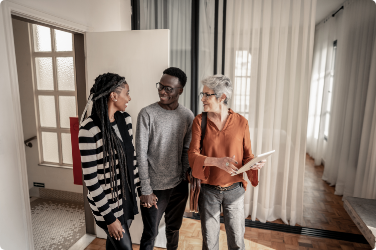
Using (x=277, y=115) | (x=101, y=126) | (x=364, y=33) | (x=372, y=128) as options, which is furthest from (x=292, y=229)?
(x=364, y=33)

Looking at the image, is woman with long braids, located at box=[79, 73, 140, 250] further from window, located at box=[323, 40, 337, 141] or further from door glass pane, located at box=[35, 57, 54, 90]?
window, located at box=[323, 40, 337, 141]

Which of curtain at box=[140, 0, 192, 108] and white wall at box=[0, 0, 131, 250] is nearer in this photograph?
white wall at box=[0, 0, 131, 250]

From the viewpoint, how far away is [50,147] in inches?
123

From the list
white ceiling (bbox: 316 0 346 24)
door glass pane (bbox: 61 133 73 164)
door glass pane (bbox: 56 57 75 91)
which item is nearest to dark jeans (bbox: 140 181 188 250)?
door glass pane (bbox: 61 133 73 164)

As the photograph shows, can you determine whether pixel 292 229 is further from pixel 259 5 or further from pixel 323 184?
pixel 259 5

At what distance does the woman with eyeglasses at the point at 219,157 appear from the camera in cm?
151

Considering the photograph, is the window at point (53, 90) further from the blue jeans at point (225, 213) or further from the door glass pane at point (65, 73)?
the blue jeans at point (225, 213)

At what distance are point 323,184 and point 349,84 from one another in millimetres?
1564

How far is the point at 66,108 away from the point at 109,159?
2002mm

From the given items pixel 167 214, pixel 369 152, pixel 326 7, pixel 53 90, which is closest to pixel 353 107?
pixel 369 152

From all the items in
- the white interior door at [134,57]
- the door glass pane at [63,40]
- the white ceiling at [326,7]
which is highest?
the white ceiling at [326,7]

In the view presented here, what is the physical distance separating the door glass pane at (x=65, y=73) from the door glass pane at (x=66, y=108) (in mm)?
133

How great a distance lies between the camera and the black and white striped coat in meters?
1.24

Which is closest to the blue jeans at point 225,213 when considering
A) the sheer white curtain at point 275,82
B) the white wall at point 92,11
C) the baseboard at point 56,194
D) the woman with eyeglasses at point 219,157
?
the woman with eyeglasses at point 219,157
